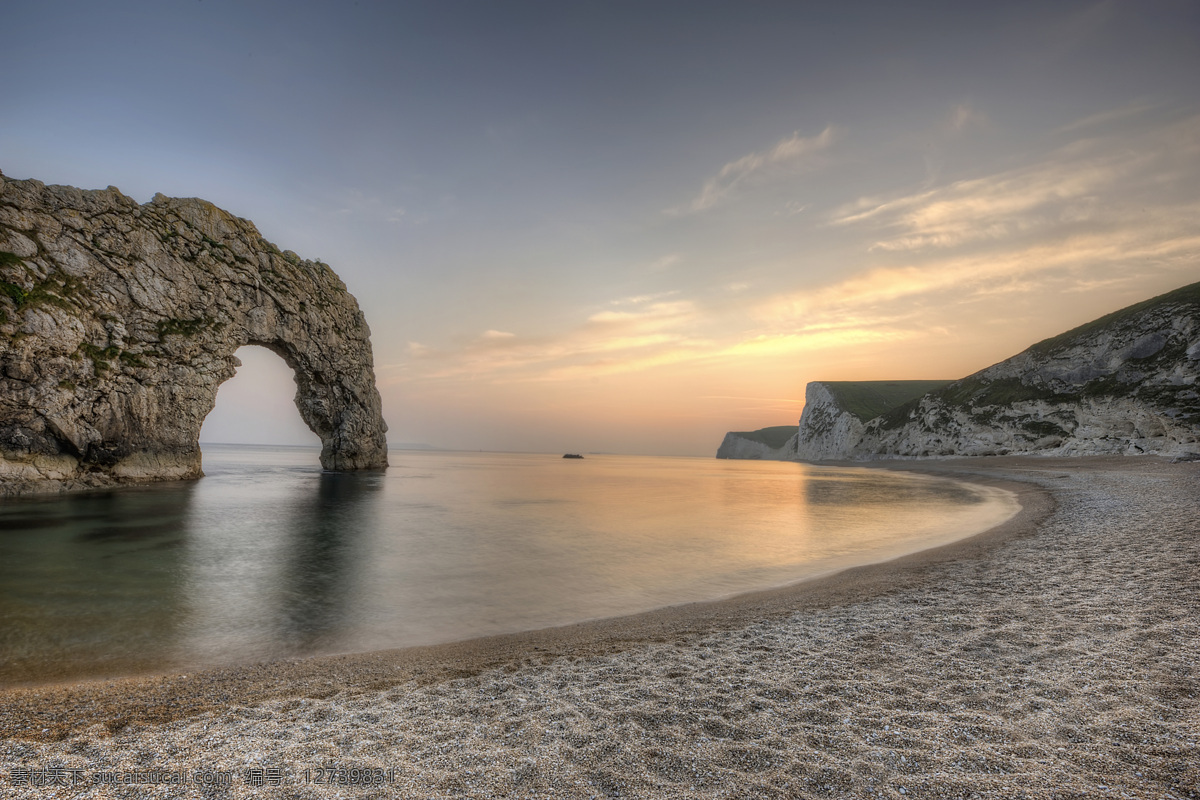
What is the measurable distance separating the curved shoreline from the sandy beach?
0.15 ft

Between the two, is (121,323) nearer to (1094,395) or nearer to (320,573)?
(320,573)

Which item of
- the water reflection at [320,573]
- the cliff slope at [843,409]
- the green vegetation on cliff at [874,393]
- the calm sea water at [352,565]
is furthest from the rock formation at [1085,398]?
the water reflection at [320,573]

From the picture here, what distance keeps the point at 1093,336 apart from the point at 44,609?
3279 inches

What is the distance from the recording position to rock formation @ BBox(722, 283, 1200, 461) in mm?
42344

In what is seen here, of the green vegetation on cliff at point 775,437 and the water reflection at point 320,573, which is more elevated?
the water reflection at point 320,573

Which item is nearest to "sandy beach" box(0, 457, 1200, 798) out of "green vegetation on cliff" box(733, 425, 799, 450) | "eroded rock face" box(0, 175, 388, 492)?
"eroded rock face" box(0, 175, 388, 492)

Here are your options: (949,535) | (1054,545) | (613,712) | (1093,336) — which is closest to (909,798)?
(613,712)

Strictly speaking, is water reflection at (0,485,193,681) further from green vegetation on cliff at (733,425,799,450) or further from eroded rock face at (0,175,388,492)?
green vegetation on cliff at (733,425,799,450)

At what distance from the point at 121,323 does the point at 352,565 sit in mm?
24514

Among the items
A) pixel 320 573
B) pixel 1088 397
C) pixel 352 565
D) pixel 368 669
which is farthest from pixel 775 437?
pixel 368 669

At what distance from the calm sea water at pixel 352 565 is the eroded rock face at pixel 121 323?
135 inches

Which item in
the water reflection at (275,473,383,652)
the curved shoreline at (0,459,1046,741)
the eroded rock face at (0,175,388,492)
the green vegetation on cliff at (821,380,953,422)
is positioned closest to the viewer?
the curved shoreline at (0,459,1046,741)

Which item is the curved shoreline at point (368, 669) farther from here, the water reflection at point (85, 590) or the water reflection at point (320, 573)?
the water reflection at point (320, 573)

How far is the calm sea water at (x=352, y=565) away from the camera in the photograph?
750cm
